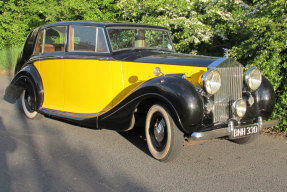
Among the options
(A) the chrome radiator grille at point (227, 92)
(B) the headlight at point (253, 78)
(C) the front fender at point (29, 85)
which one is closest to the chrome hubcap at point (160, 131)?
(A) the chrome radiator grille at point (227, 92)

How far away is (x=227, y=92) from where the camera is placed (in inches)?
165

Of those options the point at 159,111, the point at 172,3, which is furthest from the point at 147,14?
the point at 159,111

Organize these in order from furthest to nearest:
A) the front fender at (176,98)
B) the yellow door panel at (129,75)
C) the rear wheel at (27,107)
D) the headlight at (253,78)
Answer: the rear wheel at (27,107) → the yellow door panel at (129,75) → the headlight at (253,78) → the front fender at (176,98)

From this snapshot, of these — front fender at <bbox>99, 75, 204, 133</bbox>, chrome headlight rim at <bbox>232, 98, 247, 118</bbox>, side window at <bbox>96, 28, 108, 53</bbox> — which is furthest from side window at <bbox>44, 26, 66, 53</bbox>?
chrome headlight rim at <bbox>232, 98, 247, 118</bbox>

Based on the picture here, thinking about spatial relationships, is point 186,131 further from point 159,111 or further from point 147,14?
point 147,14

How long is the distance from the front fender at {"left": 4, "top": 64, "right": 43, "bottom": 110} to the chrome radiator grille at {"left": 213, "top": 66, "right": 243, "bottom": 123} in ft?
11.1

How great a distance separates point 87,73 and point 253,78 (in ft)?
8.41

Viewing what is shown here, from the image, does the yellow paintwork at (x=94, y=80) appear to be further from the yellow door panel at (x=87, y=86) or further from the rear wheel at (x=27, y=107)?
the rear wheel at (x=27, y=107)

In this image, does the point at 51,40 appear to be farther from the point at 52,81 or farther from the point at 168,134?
the point at 168,134

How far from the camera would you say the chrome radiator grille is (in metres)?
4.09

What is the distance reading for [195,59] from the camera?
446 cm

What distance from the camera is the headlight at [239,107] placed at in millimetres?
4047

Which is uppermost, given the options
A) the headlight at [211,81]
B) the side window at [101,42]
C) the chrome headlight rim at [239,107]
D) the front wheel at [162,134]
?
the side window at [101,42]

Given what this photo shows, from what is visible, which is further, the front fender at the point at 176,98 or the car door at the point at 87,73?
the car door at the point at 87,73
